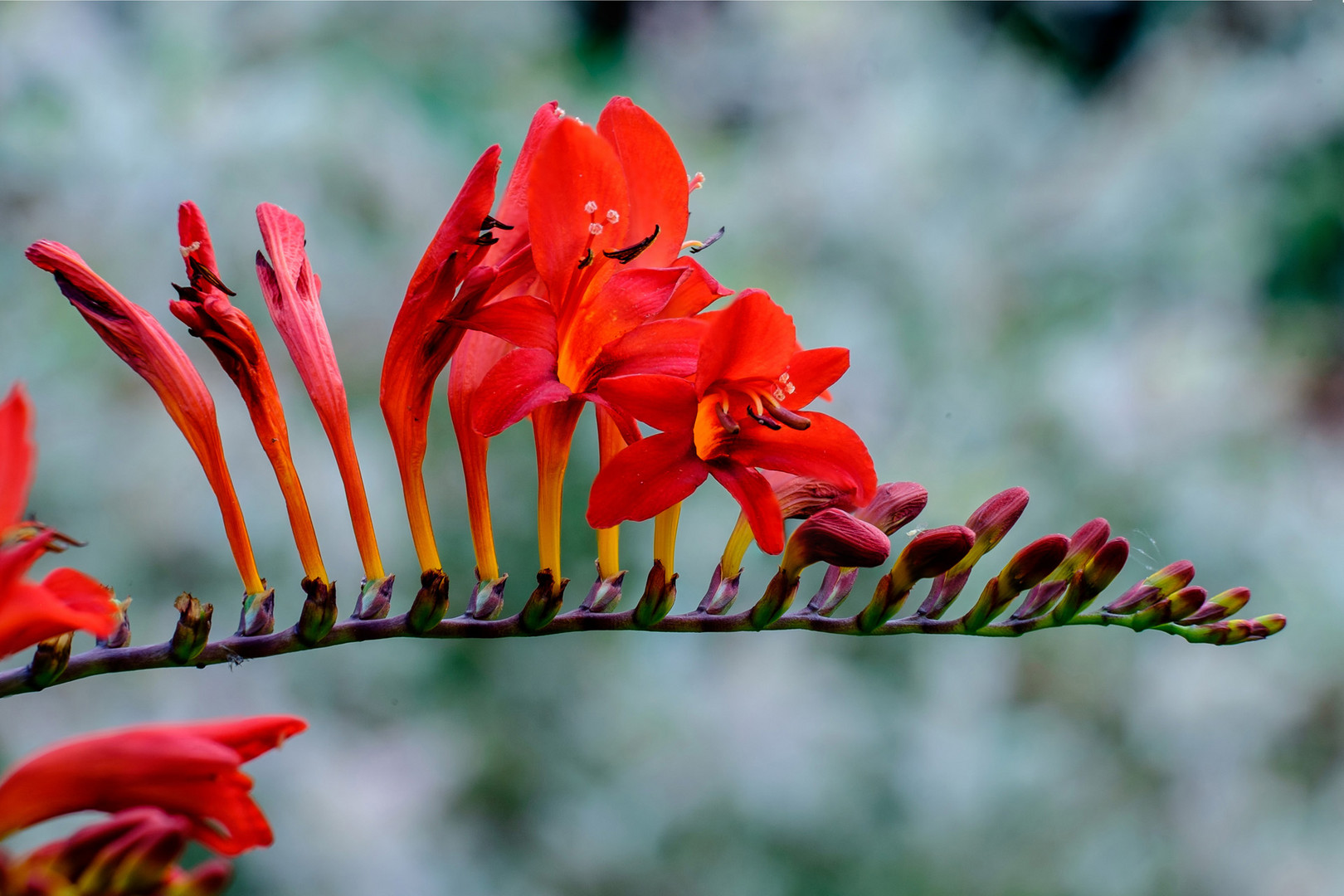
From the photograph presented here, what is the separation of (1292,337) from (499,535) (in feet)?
7.44

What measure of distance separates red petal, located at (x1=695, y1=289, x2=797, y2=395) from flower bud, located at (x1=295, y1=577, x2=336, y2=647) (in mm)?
324

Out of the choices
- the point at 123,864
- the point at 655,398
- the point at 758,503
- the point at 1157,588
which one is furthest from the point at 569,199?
the point at 1157,588

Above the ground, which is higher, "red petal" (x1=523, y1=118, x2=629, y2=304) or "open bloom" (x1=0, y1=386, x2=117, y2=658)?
"red petal" (x1=523, y1=118, x2=629, y2=304)

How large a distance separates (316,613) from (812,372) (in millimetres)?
425

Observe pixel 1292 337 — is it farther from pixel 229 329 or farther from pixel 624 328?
pixel 229 329

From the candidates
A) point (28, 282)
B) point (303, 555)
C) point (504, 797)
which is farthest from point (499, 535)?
point (303, 555)

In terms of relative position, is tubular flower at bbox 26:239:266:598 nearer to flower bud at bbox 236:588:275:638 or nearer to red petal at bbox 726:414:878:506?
flower bud at bbox 236:588:275:638

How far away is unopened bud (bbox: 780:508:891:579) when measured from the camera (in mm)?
805

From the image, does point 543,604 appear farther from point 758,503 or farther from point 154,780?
point 154,780

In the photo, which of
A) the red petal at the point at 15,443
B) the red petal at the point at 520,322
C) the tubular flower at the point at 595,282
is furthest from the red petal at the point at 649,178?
the red petal at the point at 15,443

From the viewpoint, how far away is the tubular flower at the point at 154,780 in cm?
53

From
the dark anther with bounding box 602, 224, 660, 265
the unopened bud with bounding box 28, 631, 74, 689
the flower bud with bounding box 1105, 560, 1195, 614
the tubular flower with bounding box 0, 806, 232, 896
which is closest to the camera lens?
the tubular flower with bounding box 0, 806, 232, 896

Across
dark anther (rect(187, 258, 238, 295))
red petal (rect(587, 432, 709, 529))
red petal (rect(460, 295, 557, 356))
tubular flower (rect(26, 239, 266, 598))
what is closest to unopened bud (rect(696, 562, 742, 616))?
red petal (rect(587, 432, 709, 529))

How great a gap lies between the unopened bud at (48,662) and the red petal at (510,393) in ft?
1.04
